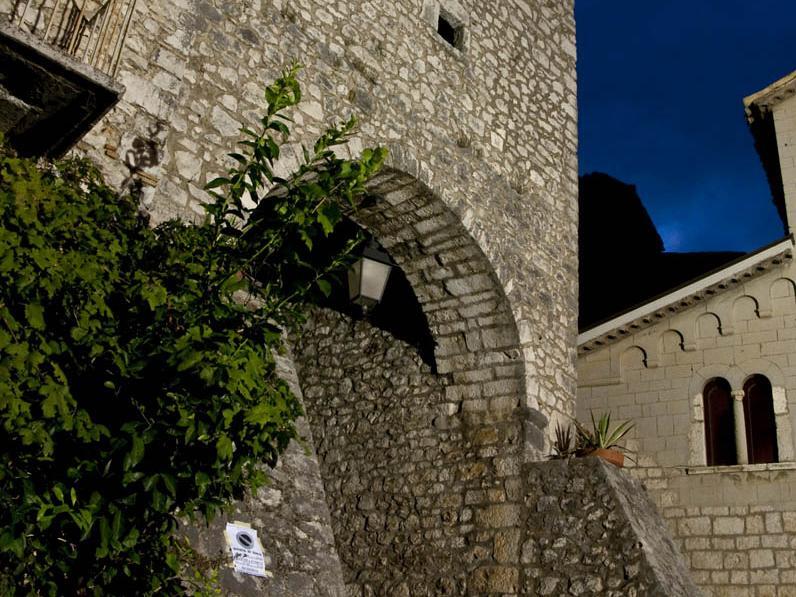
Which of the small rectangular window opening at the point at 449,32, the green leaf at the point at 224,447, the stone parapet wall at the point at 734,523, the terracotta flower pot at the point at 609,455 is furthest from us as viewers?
the stone parapet wall at the point at 734,523

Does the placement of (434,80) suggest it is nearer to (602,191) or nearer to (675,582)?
(675,582)

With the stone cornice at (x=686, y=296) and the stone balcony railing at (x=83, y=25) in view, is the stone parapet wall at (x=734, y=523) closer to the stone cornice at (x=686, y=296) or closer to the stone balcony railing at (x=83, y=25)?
the stone cornice at (x=686, y=296)

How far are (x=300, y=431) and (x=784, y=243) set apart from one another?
727cm

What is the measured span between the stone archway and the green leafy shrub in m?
3.37

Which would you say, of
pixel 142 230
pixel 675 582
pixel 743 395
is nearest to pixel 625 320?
pixel 743 395

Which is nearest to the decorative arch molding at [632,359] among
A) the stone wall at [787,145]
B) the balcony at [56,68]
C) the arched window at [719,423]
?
the arched window at [719,423]

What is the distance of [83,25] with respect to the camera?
4.12 metres

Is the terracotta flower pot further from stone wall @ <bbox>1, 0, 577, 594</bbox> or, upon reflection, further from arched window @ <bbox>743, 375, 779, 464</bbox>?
arched window @ <bbox>743, 375, 779, 464</bbox>

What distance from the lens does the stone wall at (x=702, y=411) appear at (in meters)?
9.55

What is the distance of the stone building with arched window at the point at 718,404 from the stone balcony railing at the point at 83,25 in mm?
7828

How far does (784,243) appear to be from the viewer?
10719 mm

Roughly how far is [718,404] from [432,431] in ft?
14.0

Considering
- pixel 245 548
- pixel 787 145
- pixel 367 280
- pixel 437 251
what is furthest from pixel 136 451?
pixel 787 145

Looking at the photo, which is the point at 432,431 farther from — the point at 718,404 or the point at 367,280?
the point at 718,404
